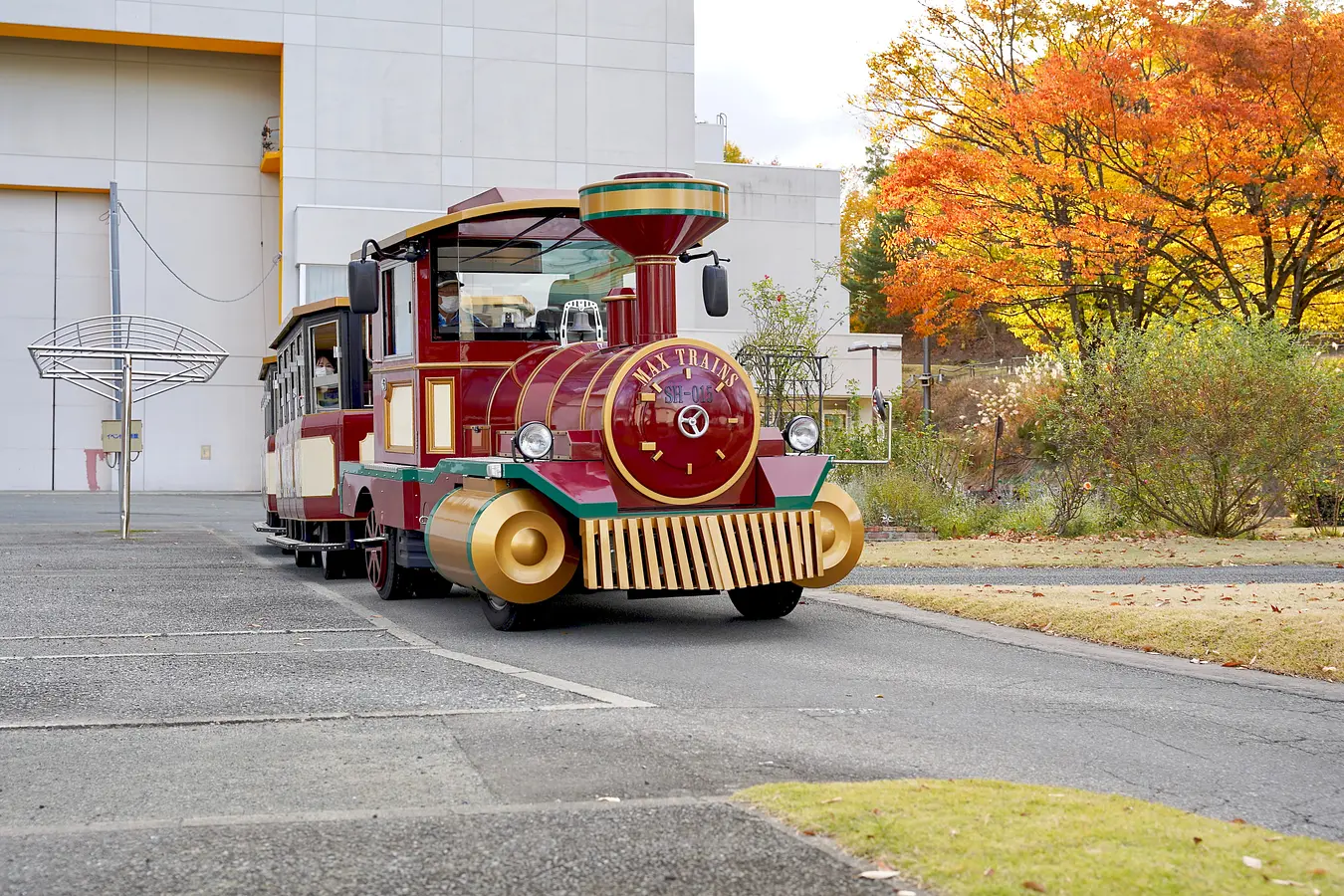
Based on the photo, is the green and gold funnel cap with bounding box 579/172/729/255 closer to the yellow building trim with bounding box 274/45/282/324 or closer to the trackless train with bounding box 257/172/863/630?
the trackless train with bounding box 257/172/863/630

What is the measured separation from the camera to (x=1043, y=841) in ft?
13.9

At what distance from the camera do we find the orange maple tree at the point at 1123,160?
19.1 meters

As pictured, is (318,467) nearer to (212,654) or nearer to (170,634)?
(170,634)

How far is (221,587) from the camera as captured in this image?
12.8 m

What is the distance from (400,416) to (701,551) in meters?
3.42

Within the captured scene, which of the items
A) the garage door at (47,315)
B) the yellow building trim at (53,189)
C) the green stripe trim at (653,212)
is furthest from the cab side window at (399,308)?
the yellow building trim at (53,189)

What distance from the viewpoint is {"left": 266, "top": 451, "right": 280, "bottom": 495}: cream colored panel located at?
57.9ft

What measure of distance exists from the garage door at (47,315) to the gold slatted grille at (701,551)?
1175 inches

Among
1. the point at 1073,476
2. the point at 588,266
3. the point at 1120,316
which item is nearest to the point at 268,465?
the point at 588,266

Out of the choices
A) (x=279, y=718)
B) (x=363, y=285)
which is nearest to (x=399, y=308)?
(x=363, y=285)

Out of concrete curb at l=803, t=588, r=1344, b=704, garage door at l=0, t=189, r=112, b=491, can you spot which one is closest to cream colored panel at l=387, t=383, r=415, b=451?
concrete curb at l=803, t=588, r=1344, b=704

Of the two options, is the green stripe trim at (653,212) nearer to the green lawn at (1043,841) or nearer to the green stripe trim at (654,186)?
the green stripe trim at (654,186)

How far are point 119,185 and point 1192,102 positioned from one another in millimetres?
26600

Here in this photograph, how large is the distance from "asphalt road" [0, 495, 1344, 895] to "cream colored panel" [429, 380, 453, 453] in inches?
51.9
